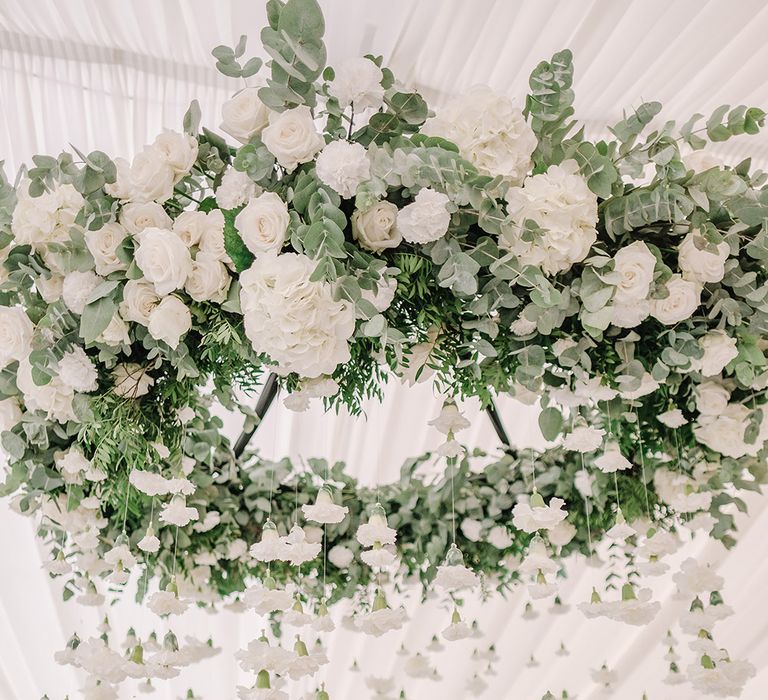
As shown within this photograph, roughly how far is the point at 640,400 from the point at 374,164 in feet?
2.43

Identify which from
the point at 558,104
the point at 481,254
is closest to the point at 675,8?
the point at 558,104

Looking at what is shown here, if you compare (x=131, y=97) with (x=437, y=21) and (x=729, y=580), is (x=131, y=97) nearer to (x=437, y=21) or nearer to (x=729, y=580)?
(x=437, y=21)

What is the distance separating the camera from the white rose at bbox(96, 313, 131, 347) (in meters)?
1.25

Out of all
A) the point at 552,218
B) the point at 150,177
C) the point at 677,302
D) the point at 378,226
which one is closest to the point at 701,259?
the point at 677,302

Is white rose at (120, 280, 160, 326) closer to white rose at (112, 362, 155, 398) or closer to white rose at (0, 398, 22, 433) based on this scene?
white rose at (112, 362, 155, 398)

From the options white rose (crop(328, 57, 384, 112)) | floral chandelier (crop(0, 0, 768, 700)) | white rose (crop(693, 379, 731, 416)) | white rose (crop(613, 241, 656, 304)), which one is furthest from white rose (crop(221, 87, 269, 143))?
white rose (crop(693, 379, 731, 416))

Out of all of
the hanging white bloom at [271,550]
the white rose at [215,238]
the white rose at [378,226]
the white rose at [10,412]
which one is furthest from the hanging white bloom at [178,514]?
the white rose at [378,226]

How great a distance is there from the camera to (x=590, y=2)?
195 cm

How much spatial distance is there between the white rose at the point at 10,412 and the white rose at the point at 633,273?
1.05 meters

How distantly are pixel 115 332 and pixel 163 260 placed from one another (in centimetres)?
17

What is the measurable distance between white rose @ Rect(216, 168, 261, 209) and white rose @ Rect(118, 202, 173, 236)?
10cm

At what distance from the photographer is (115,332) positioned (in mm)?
1258

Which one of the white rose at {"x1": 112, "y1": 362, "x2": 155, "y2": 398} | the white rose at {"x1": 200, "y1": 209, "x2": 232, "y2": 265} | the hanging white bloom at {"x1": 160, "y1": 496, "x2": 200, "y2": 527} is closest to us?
the white rose at {"x1": 200, "y1": 209, "x2": 232, "y2": 265}

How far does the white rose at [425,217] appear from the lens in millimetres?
1123
